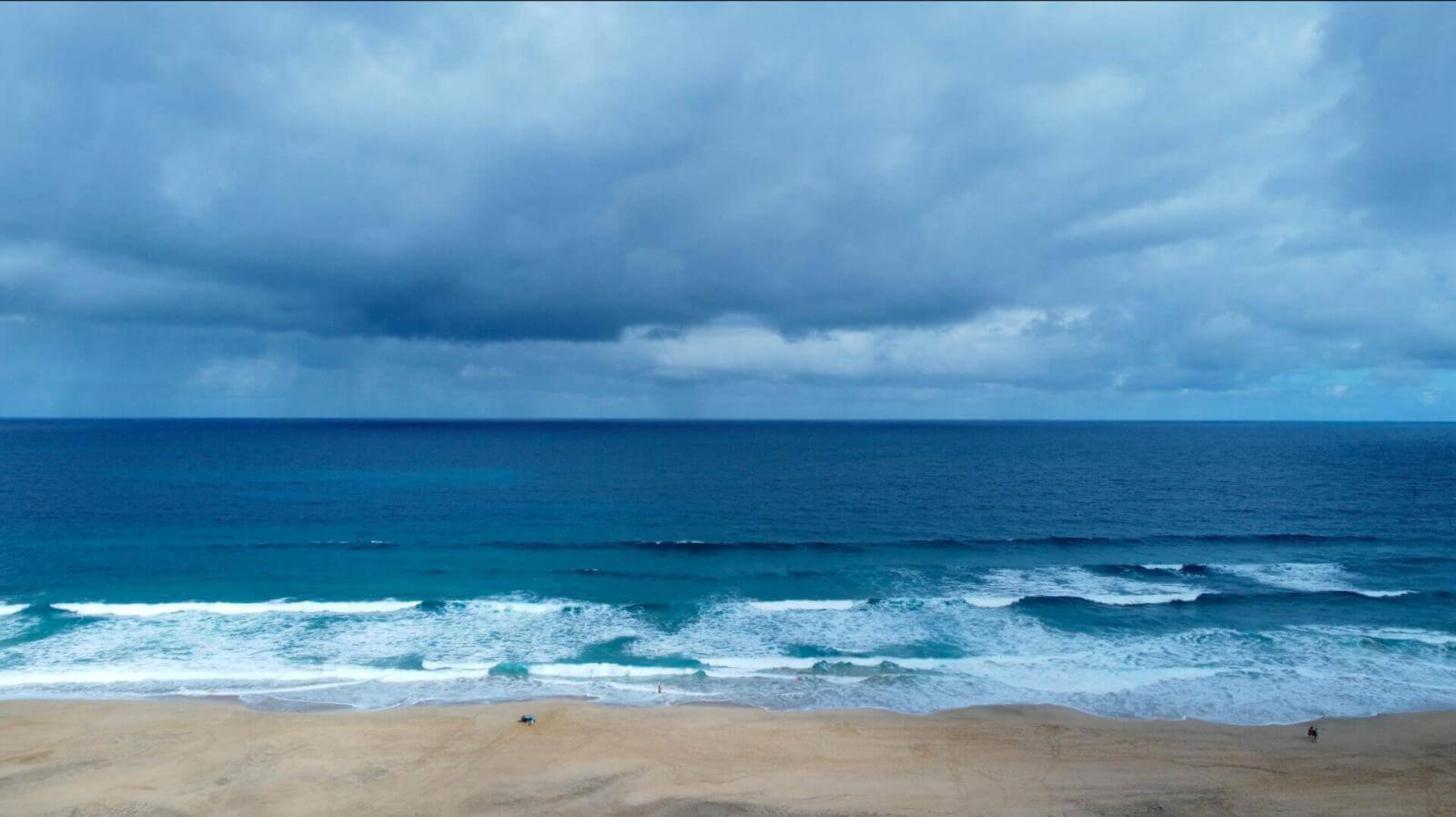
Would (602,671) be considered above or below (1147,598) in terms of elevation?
below

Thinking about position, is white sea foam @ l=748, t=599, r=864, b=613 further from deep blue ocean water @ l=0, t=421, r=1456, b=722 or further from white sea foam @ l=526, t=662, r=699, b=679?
white sea foam @ l=526, t=662, r=699, b=679

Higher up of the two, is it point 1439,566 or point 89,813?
point 1439,566

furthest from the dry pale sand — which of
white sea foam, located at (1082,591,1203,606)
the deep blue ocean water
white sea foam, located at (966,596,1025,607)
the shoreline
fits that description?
white sea foam, located at (1082,591,1203,606)

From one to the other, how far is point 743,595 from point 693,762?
16.9 metres

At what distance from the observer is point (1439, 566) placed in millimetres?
41656

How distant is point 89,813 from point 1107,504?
230 feet

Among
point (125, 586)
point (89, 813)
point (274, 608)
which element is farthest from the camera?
point (125, 586)

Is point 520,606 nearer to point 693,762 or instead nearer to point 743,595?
point 743,595

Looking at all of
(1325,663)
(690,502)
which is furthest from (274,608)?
(1325,663)

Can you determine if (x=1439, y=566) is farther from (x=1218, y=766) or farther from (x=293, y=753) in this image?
(x=293, y=753)

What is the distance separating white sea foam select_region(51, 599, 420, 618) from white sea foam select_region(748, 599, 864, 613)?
58.2ft

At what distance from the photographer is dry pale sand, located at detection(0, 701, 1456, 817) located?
755 inches

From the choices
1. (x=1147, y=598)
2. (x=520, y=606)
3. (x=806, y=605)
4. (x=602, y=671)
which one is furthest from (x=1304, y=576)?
(x=520, y=606)

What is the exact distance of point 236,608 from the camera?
3478cm
